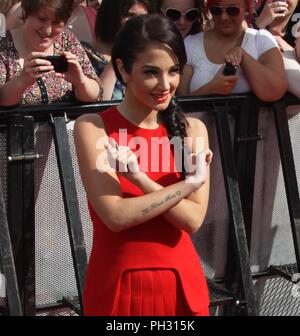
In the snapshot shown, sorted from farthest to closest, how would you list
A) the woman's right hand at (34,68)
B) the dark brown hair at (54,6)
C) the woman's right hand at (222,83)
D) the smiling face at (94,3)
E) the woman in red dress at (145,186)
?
the smiling face at (94,3)
the woman's right hand at (222,83)
the dark brown hair at (54,6)
the woman's right hand at (34,68)
the woman in red dress at (145,186)

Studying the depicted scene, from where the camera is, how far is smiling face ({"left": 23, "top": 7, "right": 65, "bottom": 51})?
4043 millimetres

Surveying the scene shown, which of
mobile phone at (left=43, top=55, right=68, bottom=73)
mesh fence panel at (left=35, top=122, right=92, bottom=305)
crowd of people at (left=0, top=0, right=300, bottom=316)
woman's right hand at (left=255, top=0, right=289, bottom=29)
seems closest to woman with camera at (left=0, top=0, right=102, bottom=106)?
mobile phone at (left=43, top=55, right=68, bottom=73)

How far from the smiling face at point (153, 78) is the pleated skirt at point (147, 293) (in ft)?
1.92

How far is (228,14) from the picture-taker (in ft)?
14.6

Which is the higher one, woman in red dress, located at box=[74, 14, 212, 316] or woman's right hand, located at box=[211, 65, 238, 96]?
woman's right hand, located at box=[211, 65, 238, 96]

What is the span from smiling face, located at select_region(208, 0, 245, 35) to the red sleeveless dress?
4.58 feet

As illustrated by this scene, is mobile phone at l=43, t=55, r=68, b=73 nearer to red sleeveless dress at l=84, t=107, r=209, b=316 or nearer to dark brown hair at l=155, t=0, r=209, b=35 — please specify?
red sleeveless dress at l=84, t=107, r=209, b=316

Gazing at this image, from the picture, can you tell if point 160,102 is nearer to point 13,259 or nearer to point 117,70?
point 117,70

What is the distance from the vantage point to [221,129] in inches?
169

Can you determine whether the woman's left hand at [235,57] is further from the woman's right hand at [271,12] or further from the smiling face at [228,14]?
the woman's right hand at [271,12]

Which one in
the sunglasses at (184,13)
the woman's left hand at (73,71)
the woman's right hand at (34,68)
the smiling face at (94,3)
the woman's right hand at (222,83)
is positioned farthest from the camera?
the smiling face at (94,3)

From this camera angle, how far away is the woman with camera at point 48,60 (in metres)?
3.93

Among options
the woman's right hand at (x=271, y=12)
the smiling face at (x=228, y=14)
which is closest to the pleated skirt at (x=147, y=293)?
the smiling face at (x=228, y=14)

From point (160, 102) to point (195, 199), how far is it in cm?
36
